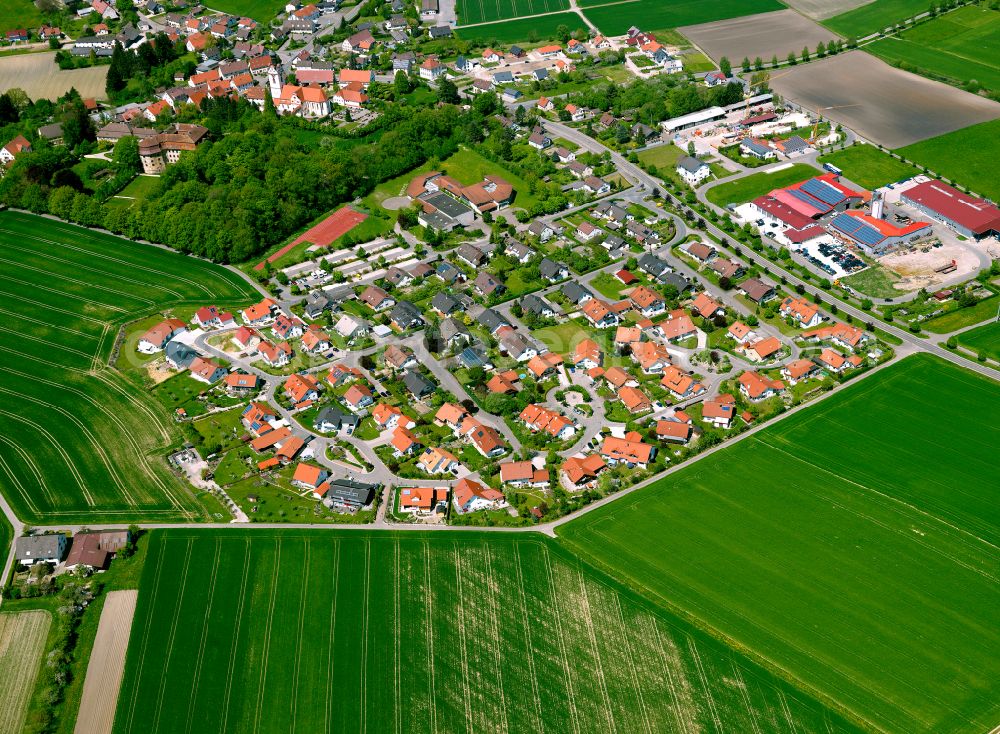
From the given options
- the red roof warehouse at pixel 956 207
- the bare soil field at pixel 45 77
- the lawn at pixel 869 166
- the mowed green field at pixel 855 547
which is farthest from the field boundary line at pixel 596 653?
the bare soil field at pixel 45 77

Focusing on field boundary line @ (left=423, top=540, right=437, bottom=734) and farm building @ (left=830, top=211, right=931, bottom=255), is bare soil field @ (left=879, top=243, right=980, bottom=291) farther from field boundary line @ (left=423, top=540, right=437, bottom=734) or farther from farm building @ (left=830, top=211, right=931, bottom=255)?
field boundary line @ (left=423, top=540, right=437, bottom=734)

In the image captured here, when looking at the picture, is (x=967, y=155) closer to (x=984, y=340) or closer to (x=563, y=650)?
(x=984, y=340)

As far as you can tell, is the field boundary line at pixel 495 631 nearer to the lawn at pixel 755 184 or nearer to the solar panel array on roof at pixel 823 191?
the lawn at pixel 755 184

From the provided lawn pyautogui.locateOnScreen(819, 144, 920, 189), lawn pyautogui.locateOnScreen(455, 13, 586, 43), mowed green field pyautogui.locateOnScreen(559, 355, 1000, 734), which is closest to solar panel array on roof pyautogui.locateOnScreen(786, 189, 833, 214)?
lawn pyautogui.locateOnScreen(819, 144, 920, 189)

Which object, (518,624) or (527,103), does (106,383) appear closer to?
(518,624)

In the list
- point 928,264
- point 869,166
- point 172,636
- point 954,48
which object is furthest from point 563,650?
point 954,48

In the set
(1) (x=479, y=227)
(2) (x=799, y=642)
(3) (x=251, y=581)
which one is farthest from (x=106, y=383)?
(2) (x=799, y=642)
